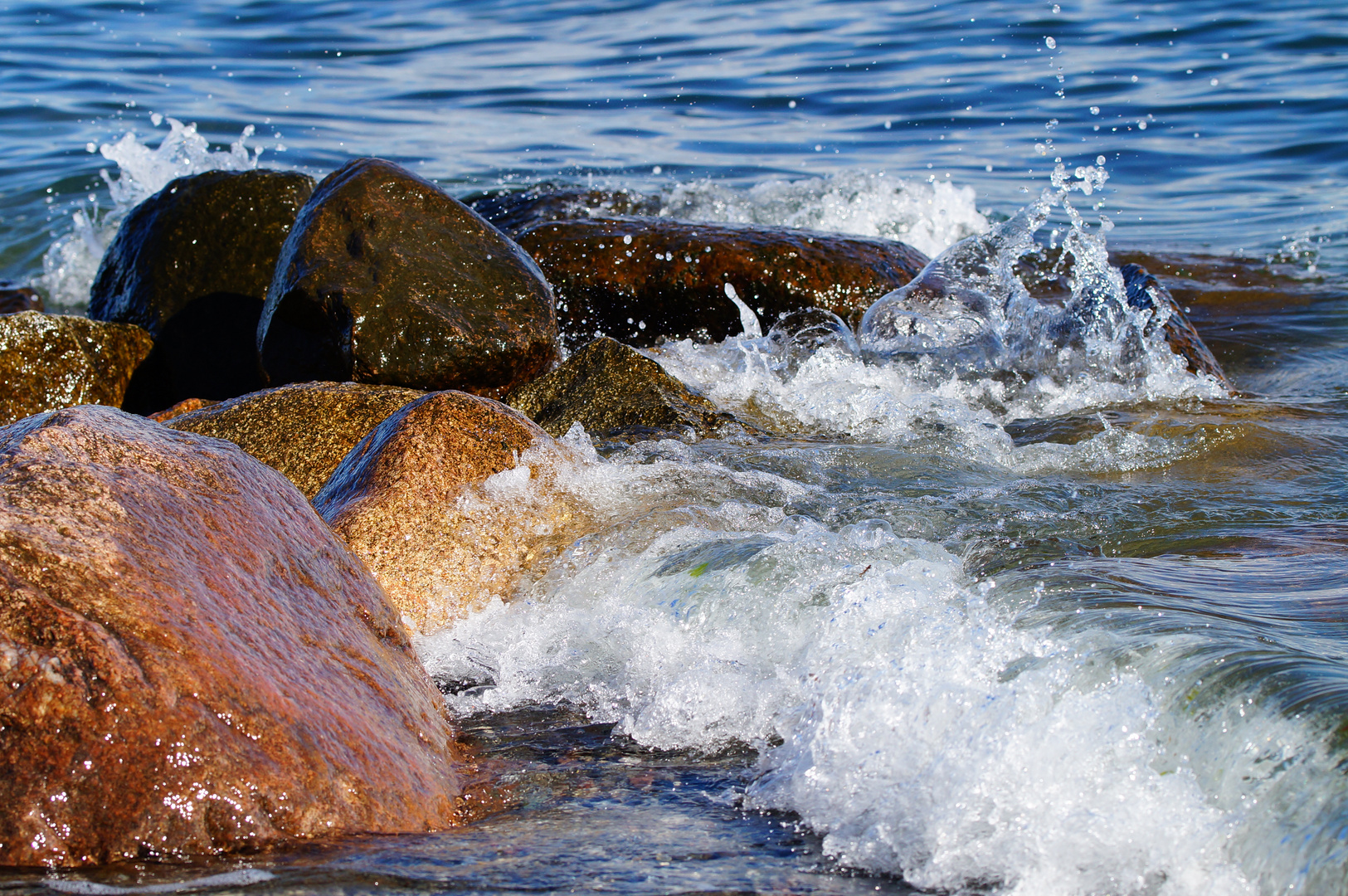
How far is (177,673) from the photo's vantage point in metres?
2.14

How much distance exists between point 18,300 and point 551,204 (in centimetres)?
347

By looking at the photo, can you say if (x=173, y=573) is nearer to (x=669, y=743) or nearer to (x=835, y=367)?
(x=669, y=743)

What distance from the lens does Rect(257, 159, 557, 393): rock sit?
17.6 feet

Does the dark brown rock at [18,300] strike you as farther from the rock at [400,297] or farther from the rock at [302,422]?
the rock at [302,422]

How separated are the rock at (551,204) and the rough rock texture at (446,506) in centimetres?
401

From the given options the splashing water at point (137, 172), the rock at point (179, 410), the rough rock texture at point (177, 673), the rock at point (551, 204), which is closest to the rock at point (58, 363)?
the rock at point (179, 410)

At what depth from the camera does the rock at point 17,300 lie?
296 inches

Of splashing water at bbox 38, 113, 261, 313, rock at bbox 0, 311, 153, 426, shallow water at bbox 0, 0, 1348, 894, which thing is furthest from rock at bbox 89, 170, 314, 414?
splashing water at bbox 38, 113, 261, 313

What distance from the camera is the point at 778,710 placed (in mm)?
2834

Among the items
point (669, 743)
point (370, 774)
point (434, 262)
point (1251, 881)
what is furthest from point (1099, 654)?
point (434, 262)

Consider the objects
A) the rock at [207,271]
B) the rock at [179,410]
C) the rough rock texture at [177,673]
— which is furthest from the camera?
the rock at [207,271]

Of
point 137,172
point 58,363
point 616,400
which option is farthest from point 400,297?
point 137,172

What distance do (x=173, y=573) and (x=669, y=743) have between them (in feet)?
3.74

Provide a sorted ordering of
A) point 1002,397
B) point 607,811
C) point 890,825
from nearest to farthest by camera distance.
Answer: point 890,825 < point 607,811 < point 1002,397
